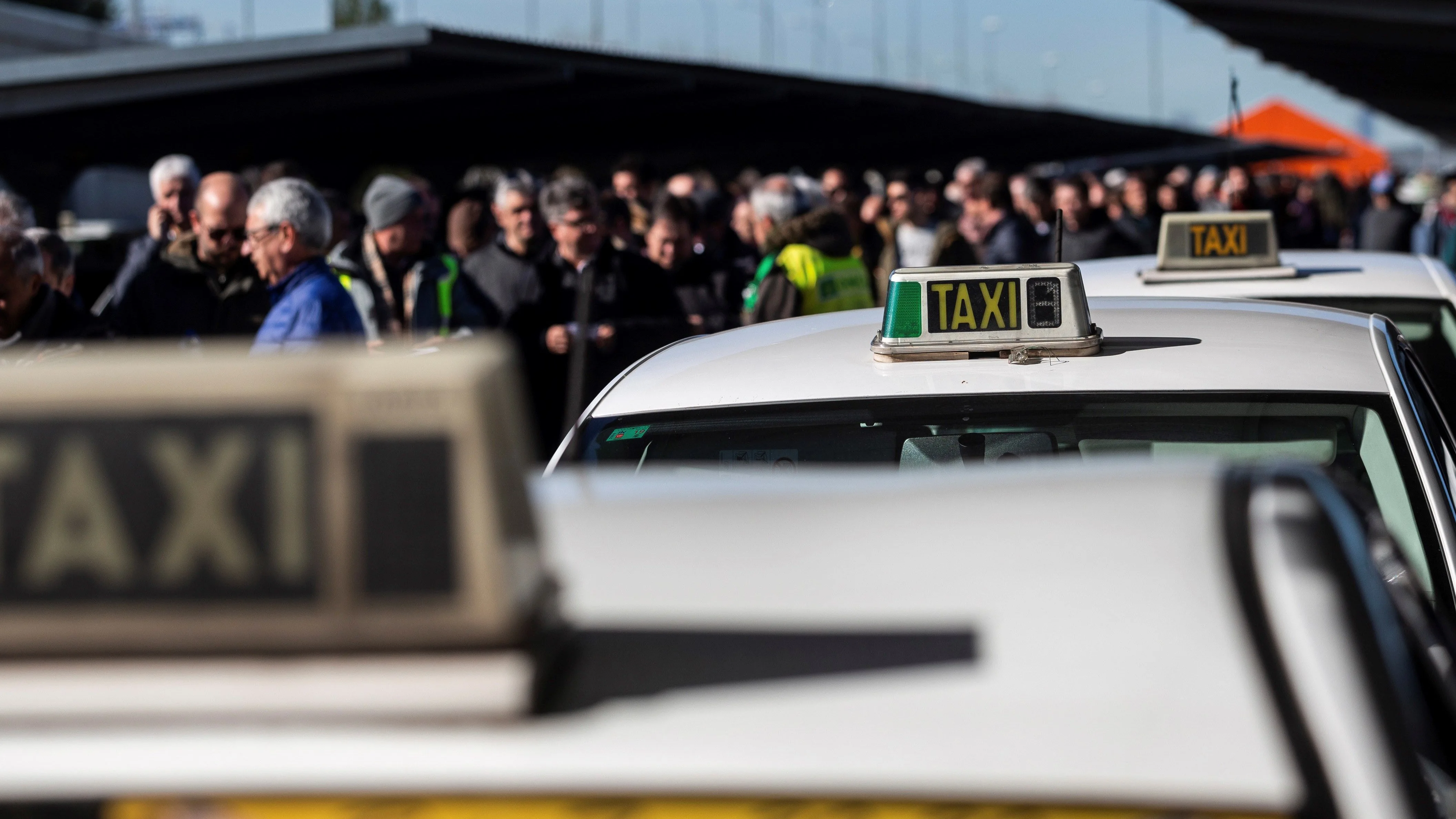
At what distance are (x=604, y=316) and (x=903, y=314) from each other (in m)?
4.19

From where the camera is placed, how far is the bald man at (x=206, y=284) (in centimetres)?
629

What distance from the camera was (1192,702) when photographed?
3.50ft

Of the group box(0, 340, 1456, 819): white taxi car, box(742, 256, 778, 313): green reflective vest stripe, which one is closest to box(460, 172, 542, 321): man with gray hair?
box(742, 256, 778, 313): green reflective vest stripe

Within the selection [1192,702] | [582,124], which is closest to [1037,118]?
[582,124]

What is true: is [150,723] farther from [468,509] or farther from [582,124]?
[582,124]

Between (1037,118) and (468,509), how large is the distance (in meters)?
34.5

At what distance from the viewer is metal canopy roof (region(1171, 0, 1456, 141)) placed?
934 inches

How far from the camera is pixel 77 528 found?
38.9 inches

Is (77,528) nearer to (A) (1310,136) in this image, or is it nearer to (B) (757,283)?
(B) (757,283)

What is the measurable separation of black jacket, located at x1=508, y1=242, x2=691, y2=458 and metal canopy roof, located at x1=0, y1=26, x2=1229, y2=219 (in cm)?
716

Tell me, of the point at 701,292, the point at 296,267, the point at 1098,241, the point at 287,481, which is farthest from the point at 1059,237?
the point at 1098,241

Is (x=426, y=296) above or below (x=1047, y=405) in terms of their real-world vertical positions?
above

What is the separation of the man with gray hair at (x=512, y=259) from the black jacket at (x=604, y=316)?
A: 5cm

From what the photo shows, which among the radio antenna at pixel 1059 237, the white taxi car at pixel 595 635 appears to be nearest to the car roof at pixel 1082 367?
the radio antenna at pixel 1059 237
